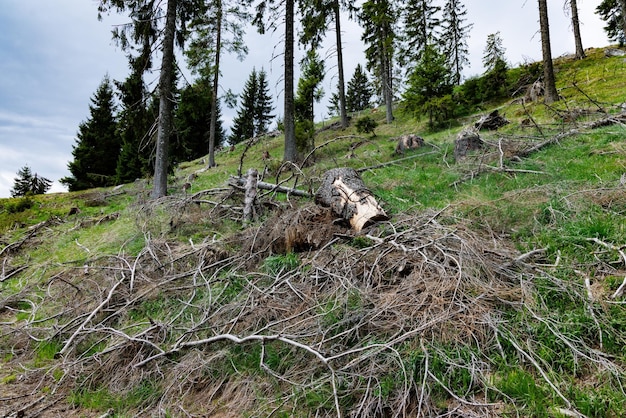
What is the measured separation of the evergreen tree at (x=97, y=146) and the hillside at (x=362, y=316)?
27063 mm

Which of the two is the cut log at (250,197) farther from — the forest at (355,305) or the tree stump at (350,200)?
the tree stump at (350,200)

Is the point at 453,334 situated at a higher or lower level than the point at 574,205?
lower

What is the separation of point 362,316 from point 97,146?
3362 cm

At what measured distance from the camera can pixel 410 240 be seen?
3.84 metres

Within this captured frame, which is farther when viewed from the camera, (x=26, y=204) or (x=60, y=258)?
(x=26, y=204)

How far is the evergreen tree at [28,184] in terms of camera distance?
28.2 m

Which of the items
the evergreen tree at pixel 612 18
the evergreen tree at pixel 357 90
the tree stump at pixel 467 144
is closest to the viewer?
the tree stump at pixel 467 144

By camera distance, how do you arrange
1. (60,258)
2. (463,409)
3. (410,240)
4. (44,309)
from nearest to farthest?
(463,409) < (410,240) < (44,309) < (60,258)

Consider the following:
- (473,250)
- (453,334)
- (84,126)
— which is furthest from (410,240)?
(84,126)

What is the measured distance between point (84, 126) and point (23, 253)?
85.3 ft

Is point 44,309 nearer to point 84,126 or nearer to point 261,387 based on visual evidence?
point 261,387

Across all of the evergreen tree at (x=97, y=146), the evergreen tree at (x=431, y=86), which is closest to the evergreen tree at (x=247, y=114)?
the evergreen tree at (x=97, y=146)

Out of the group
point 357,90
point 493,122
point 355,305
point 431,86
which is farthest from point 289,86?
point 357,90

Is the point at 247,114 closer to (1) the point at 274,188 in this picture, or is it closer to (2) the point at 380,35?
(2) the point at 380,35
